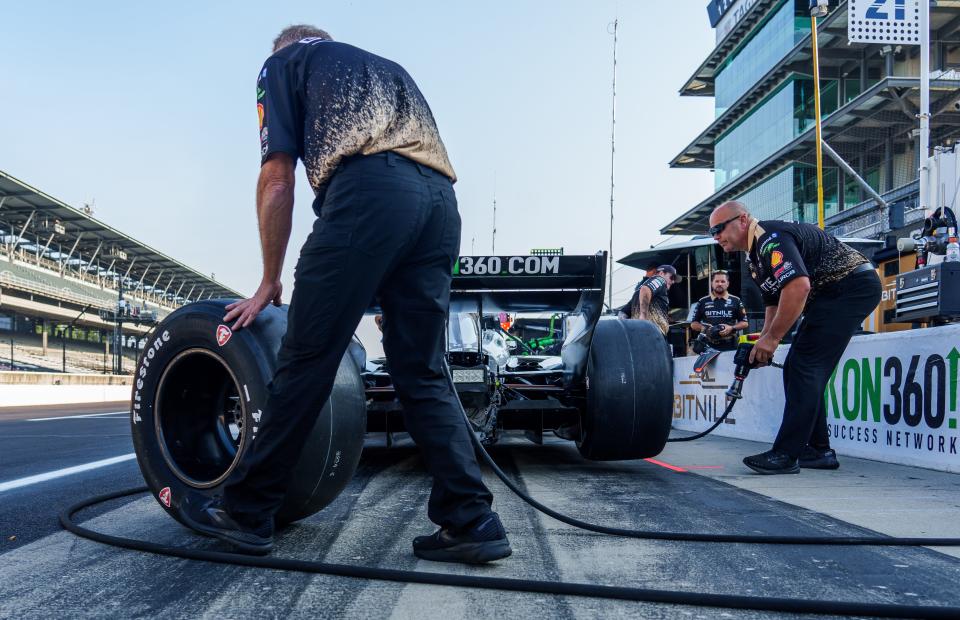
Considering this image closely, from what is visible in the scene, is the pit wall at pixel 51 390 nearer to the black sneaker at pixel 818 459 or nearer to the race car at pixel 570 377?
the race car at pixel 570 377

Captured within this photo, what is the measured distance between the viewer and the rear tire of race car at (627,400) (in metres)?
4.39

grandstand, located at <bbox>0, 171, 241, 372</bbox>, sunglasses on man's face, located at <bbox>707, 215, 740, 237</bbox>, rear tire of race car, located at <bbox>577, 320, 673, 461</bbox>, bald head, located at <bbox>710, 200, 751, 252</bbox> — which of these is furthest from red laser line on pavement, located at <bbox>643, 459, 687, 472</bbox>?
grandstand, located at <bbox>0, 171, 241, 372</bbox>

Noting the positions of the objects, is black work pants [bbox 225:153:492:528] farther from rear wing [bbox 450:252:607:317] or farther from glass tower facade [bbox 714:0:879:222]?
glass tower facade [bbox 714:0:879:222]

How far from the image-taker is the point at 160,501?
2.67m

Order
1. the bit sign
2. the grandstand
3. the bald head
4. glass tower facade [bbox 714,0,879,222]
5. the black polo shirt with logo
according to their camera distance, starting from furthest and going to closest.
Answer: the grandstand < glass tower facade [bbox 714,0,879,222] < the bit sign < the black polo shirt with logo < the bald head

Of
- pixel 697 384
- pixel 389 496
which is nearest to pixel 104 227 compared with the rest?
pixel 697 384

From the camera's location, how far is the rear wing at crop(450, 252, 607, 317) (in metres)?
4.61

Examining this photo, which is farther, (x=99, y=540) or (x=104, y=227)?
(x=104, y=227)

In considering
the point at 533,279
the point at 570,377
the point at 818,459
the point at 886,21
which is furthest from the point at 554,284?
the point at 886,21

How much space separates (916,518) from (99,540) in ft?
9.81

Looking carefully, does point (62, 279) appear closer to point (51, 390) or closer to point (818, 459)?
point (51, 390)

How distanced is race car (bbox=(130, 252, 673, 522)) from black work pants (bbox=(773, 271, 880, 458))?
78cm

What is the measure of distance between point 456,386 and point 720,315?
5305mm

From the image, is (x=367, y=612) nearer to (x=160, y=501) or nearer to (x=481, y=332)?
(x=160, y=501)
